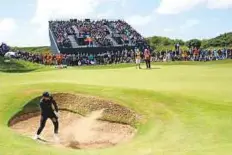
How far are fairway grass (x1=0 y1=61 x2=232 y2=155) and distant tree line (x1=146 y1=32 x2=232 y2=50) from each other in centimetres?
5794

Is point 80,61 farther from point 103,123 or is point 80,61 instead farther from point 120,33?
point 103,123

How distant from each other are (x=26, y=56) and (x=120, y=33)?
2620cm

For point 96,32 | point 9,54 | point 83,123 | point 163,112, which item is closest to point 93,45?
point 96,32

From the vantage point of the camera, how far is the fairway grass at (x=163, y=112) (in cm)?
1612

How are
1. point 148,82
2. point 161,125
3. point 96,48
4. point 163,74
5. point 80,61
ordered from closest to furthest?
point 161,125
point 148,82
point 163,74
point 80,61
point 96,48

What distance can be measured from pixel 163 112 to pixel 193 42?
231 ft

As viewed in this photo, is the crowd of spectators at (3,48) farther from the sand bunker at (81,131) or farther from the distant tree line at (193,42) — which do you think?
the sand bunker at (81,131)

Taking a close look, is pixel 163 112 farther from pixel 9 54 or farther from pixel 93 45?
pixel 93 45

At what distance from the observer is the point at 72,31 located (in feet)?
266

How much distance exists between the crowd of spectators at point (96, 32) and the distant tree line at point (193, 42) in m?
7.12

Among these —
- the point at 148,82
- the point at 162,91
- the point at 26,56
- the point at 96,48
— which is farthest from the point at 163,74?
the point at 96,48

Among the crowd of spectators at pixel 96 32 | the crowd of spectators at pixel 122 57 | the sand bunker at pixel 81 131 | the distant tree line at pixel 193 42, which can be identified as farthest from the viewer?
the distant tree line at pixel 193 42

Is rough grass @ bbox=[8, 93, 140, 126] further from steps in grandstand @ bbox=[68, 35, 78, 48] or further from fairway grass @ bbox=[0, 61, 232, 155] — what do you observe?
steps in grandstand @ bbox=[68, 35, 78, 48]

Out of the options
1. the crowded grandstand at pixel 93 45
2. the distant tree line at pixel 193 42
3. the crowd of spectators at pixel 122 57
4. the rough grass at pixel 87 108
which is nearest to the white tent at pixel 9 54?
the crowded grandstand at pixel 93 45
